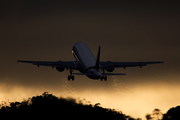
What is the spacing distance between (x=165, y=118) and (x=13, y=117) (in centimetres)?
5985

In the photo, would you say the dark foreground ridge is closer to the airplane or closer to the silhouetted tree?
the silhouetted tree

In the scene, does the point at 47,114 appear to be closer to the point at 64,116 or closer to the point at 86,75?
the point at 64,116

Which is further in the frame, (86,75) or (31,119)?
(31,119)

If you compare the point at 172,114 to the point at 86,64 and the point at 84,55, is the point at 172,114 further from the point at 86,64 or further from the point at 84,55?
the point at 86,64

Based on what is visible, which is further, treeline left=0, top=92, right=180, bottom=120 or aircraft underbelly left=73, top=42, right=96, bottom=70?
treeline left=0, top=92, right=180, bottom=120

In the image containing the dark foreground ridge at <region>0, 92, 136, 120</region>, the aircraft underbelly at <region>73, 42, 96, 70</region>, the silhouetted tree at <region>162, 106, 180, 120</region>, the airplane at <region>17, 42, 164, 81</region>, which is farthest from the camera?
the dark foreground ridge at <region>0, 92, 136, 120</region>

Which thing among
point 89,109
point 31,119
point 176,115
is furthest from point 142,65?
point 31,119

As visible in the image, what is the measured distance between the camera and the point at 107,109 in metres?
148

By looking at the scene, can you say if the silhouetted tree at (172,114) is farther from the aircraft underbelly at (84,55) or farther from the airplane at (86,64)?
the aircraft underbelly at (84,55)

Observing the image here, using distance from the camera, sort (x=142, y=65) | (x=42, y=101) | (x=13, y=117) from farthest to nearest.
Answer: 1. (x=42, y=101)
2. (x=13, y=117)
3. (x=142, y=65)

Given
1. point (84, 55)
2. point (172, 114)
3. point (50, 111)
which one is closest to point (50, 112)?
point (50, 111)

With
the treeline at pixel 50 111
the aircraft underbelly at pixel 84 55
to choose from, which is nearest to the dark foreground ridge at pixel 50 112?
the treeline at pixel 50 111

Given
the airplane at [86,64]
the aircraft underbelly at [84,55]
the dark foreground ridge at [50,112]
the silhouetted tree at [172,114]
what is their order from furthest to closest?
the dark foreground ridge at [50,112] < the silhouetted tree at [172,114] < the aircraft underbelly at [84,55] < the airplane at [86,64]

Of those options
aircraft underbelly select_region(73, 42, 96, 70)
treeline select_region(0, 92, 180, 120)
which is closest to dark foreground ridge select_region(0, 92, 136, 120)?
treeline select_region(0, 92, 180, 120)
